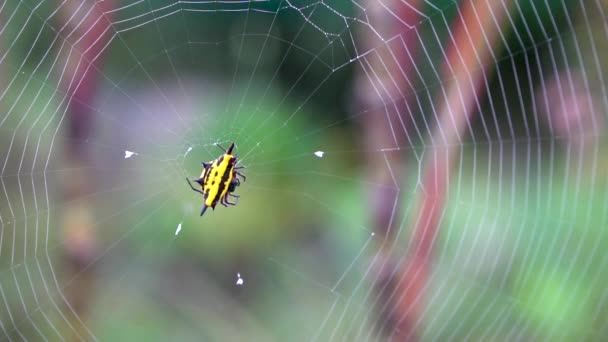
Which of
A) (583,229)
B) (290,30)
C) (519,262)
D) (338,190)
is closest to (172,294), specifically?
(338,190)

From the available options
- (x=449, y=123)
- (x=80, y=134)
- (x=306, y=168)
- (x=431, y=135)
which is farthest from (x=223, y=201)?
(x=449, y=123)

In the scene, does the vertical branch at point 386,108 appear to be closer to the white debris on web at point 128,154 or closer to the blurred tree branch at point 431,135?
the blurred tree branch at point 431,135

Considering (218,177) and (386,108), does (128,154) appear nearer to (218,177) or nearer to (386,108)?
(218,177)

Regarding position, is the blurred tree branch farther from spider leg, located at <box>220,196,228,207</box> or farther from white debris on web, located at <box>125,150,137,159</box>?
white debris on web, located at <box>125,150,137,159</box>

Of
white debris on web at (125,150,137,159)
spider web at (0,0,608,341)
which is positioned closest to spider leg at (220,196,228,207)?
spider web at (0,0,608,341)

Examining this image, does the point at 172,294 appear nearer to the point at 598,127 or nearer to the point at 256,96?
the point at 256,96

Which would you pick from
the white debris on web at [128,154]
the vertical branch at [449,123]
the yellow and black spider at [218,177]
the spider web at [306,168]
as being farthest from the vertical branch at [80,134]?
the vertical branch at [449,123]
